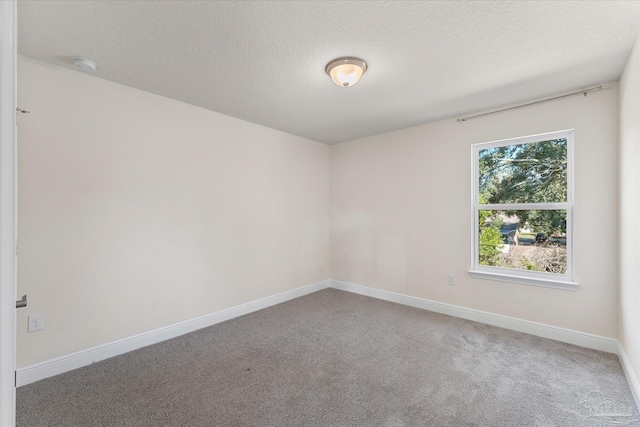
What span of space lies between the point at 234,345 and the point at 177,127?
2270mm

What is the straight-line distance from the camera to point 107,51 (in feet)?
6.90

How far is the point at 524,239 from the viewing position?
3115 mm

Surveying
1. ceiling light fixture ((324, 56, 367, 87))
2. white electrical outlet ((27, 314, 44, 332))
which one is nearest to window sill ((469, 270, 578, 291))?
ceiling light fixture ((324, 56, 367, 87))

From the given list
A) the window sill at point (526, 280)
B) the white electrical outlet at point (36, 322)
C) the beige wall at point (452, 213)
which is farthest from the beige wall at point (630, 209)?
the white electrical outlet at point (36, 322)

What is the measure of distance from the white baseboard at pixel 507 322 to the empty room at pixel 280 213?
0.08ft

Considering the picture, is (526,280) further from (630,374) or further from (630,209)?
(630,209)

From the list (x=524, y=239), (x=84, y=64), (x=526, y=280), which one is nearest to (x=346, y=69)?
(x=84, y=64)

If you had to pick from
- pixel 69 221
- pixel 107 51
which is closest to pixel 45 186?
pixel 69 221

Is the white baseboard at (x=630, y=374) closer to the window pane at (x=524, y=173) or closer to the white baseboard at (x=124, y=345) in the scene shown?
the window pane at (x=524, y=173)

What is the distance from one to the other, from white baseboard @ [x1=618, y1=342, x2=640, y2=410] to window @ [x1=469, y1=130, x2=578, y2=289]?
1.96 ft

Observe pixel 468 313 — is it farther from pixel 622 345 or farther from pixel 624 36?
pixel 624 36

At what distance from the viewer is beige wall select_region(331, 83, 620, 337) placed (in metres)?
2.63

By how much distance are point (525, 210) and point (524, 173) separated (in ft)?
1.32

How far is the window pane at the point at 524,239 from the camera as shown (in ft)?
9.57
